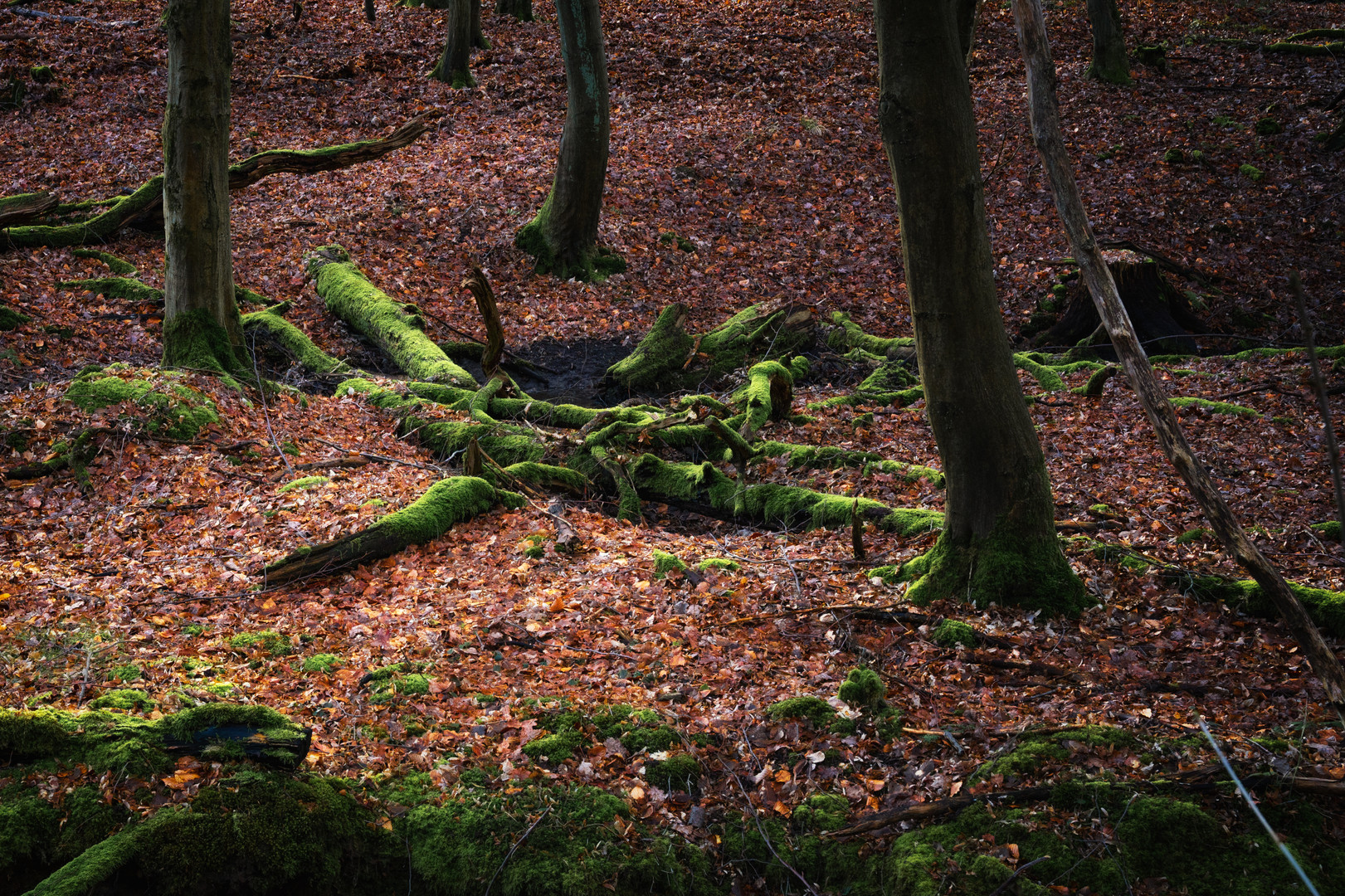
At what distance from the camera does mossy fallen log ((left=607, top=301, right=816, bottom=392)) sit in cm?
1064

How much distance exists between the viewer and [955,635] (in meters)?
5.07

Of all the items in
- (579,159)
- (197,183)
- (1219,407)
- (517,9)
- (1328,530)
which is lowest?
(1328,530)

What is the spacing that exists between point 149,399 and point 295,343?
2837 millimetres

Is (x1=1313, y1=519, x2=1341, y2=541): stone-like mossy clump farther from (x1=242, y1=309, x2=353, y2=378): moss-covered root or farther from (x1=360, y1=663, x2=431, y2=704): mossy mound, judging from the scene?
(x1=242, y1=309, x2=353, y2=378): moss-covered root

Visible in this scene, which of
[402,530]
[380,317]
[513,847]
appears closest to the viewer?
[513,847]

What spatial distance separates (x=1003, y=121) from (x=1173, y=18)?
8265 mm

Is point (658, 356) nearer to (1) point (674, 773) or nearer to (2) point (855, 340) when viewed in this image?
(2) point (855, 340)

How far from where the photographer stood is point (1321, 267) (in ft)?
42.4

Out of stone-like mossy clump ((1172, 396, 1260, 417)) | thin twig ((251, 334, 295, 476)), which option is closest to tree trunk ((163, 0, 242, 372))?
thin twig ((251, 334, 295, 476))

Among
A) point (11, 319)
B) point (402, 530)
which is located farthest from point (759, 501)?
point (11, 319)

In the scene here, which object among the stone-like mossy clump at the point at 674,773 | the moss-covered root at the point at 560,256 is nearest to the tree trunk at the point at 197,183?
the moss-covered root at the point at 560,256

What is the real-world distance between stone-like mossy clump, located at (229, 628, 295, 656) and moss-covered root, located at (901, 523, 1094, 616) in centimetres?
376

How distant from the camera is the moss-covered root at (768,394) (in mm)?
8898

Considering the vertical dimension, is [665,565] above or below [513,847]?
above
